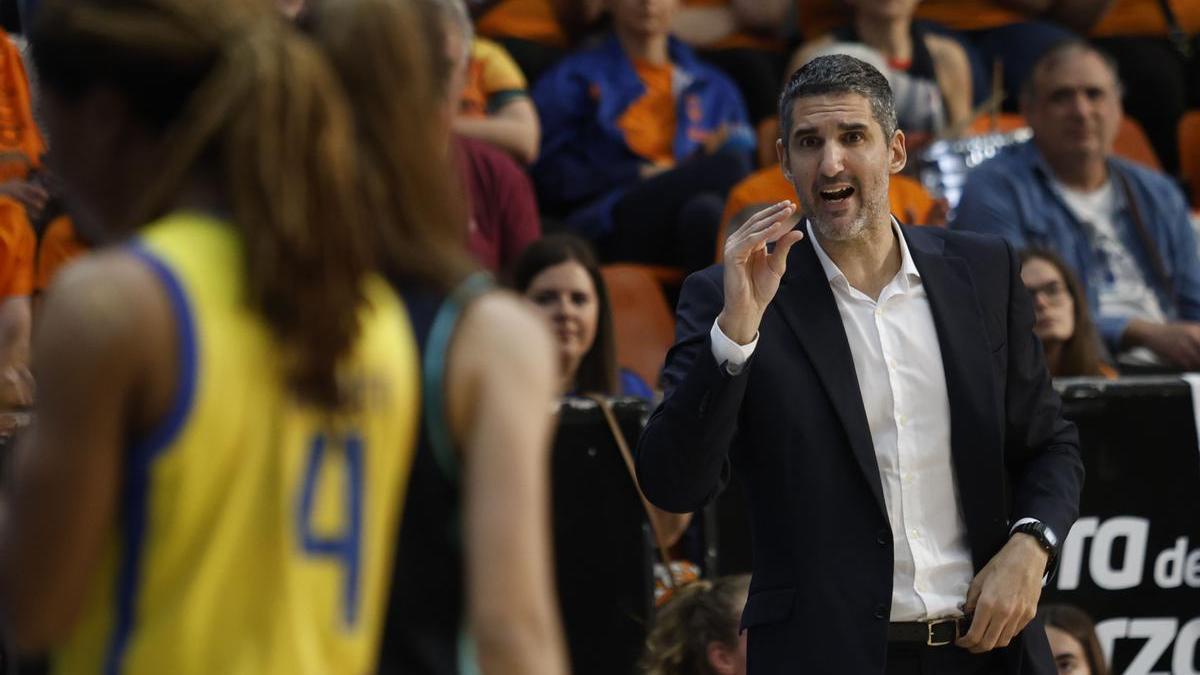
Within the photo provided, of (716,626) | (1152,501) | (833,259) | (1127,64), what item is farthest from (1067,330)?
(1127,64)

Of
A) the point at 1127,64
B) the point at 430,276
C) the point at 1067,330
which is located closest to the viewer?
the point at 430,276

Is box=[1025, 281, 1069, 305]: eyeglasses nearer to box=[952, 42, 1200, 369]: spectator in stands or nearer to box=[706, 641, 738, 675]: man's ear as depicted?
box=[952, 42, 1200, 369]: spectator in stands

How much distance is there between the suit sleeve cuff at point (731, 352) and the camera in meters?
3.55

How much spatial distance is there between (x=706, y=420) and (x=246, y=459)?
1793 mm

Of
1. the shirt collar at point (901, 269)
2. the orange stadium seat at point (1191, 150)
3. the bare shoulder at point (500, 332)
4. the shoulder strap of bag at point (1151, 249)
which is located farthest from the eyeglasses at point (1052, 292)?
the bare shoulder at point (500, 332)

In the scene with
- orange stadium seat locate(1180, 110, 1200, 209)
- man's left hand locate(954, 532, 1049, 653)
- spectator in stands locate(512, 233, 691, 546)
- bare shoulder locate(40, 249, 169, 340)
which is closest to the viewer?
bare shoulder locate(40, 249, 169, 340)

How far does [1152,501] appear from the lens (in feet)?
18.6

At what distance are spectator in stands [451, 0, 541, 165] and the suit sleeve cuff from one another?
4130mm

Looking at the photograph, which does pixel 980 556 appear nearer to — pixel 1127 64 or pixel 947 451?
pixel 947 451

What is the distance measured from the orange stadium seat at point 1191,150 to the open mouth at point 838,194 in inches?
244

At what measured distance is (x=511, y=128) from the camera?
769 centimetres

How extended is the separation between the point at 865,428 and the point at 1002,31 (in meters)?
6.31

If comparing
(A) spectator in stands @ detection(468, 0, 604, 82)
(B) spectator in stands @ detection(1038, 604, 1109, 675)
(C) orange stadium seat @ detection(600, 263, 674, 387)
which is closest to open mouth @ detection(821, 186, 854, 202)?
(B) spectator in stands @ detection(1038, 604, 1109, 675)

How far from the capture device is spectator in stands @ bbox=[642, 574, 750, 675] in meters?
4.94
